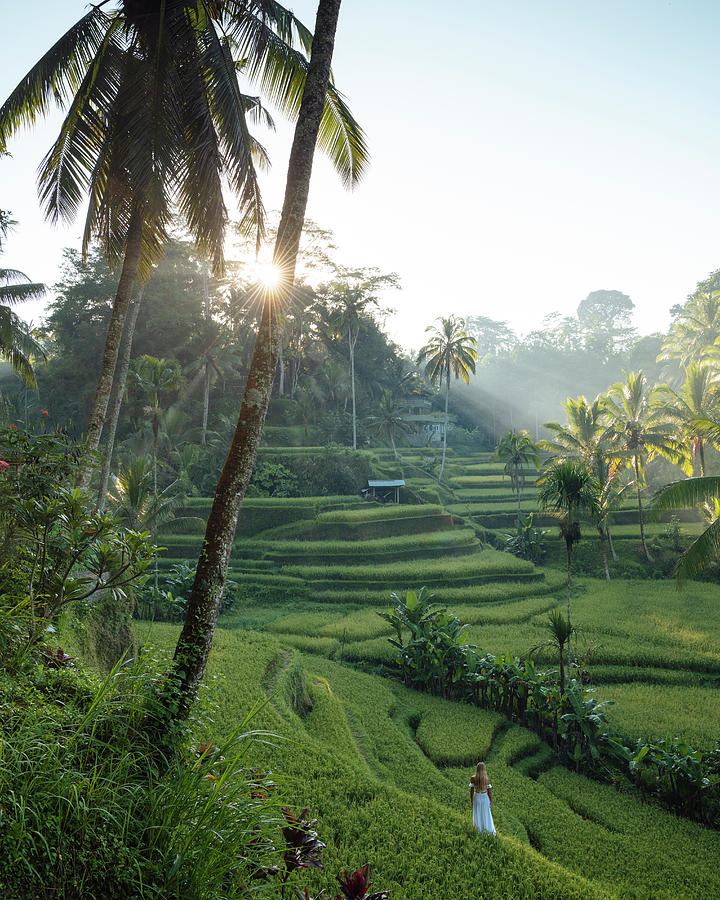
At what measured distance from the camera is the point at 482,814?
196 inches

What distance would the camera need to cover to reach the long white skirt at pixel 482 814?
4922mm

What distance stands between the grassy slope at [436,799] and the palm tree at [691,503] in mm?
4305

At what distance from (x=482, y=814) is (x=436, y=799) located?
1.87 meters

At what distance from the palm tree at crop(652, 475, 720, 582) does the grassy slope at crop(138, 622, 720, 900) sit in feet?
14.1

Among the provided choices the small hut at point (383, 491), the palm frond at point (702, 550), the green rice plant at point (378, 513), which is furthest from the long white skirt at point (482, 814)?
the small hut at point (383, 491)

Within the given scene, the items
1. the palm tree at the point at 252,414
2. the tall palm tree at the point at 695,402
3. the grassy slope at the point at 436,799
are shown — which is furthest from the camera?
the tall palm tree at the point at 695,402

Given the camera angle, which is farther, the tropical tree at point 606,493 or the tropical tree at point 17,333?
the tropical tree at point 606,493

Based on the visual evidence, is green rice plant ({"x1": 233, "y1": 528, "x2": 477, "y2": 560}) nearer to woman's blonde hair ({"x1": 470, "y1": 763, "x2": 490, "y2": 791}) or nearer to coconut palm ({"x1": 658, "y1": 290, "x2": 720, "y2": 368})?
woman's blonde hair ({"x1": 470, "y1": 763, "x2": 490, "y2": 791})

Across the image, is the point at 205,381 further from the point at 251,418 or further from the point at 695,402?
the point at 251,418

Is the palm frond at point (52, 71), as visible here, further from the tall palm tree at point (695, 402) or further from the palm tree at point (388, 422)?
the palm tree at point (388, 422)

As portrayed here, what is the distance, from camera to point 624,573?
19938 millimetres

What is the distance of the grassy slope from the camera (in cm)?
418

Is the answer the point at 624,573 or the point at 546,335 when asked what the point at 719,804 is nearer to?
the point at 624,573

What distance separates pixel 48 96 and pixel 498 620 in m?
14.1
